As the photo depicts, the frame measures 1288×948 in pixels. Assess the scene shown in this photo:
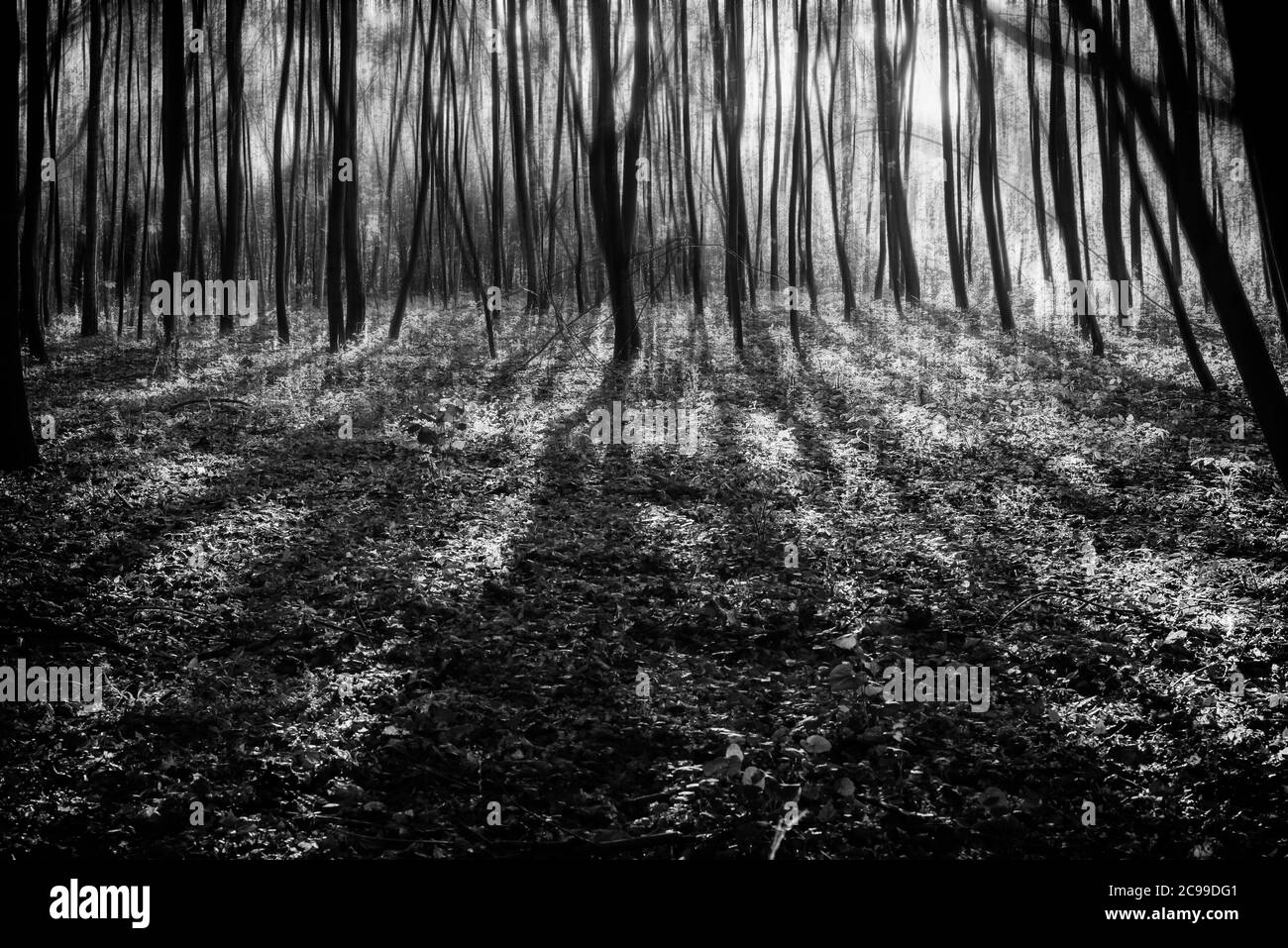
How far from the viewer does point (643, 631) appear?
4.07 metres

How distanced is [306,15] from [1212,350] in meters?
14.6

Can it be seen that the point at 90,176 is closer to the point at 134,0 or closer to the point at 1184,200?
the point at 134,0

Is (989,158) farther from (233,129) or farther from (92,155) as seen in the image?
(92,155)

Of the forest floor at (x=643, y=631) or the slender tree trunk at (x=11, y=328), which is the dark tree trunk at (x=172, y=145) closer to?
the forest floor at (x=643, y=631)

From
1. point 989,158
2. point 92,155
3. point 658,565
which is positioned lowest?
point 658,565

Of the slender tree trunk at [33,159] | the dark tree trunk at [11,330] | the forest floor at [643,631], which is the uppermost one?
the slender tree trunk at [33,159]

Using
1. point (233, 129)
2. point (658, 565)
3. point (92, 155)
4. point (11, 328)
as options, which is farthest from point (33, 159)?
point (658, 565)

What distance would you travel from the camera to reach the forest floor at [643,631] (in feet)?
8.82

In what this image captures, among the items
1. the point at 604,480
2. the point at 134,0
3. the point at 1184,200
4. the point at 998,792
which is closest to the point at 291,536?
the point at 604,480

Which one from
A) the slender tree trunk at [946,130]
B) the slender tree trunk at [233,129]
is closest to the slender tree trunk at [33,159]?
the slender tree trunk at [233,129]

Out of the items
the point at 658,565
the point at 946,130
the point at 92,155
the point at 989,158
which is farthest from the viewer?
the point at 946,130

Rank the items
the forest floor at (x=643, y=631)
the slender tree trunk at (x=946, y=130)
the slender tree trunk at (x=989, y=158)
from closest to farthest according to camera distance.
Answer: the forest floor at (x=643, y=631) < the slender tree trunk at (x=989, y=158) < the slender tree trunk at (x=946, y=130)

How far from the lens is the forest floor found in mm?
2689

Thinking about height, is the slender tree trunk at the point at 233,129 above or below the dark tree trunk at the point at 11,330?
above
